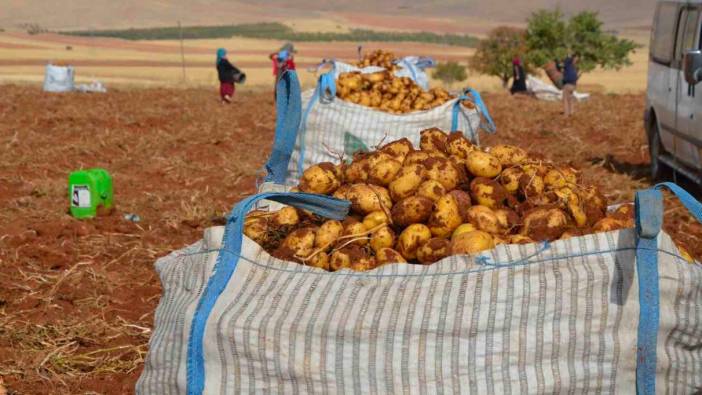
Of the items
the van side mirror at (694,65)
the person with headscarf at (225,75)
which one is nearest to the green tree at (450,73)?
the person with headscarf at (225,75)

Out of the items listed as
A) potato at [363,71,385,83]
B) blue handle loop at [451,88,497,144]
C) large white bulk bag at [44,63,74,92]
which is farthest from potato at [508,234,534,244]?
large white bulk bag at [44,63,74,92]

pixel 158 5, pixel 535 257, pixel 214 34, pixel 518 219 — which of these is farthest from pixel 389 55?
pixel 158 5

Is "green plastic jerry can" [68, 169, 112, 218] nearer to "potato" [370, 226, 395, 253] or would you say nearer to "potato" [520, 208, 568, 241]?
"potato" [370, 226, 395, 253]

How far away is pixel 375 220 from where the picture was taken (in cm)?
335

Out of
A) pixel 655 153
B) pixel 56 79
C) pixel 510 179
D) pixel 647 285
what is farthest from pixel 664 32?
pixel 56 79

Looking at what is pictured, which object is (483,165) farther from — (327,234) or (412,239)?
(327,234)

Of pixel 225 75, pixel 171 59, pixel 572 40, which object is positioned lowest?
pixel 171 59

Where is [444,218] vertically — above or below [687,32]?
below

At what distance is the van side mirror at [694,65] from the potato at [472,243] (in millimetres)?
4971

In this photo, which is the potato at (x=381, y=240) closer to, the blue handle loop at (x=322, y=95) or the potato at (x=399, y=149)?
the potato at (x=399, y=149)

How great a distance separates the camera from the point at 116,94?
74.0 ft

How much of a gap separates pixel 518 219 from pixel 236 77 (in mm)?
18064

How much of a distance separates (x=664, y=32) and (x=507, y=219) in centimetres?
653

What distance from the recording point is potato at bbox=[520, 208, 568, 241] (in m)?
3.08
